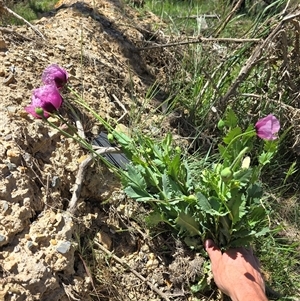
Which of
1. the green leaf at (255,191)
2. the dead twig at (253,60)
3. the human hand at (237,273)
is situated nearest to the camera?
the human hand at (237,273)

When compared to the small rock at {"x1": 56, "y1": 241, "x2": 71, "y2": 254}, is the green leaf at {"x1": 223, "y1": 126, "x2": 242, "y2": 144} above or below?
above

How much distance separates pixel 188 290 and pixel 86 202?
0.46m

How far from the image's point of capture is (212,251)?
1.56 m

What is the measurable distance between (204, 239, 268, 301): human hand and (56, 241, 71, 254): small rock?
455mm

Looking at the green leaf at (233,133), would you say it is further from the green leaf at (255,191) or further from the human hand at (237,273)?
the human hand at (237,273)

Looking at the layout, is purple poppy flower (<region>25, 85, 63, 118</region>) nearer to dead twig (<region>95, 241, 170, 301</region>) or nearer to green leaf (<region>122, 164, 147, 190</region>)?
green leaf (<region>122, 164, 147, 190</region>)

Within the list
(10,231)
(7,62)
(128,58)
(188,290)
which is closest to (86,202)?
(10,231)

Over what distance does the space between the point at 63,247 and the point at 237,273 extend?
1.77ft

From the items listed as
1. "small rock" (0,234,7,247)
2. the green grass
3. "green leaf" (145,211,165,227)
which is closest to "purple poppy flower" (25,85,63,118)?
"small rock" (0,234,7,247)

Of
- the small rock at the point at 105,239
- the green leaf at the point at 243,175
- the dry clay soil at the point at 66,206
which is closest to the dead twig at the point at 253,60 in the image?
the dry clay soil at the point at 66,206

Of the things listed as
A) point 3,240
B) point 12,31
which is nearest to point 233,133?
point 3,240

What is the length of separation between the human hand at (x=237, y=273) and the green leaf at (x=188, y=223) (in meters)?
0.06

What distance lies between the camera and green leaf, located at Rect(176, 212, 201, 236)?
1513mm

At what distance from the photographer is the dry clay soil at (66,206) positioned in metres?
1.39
